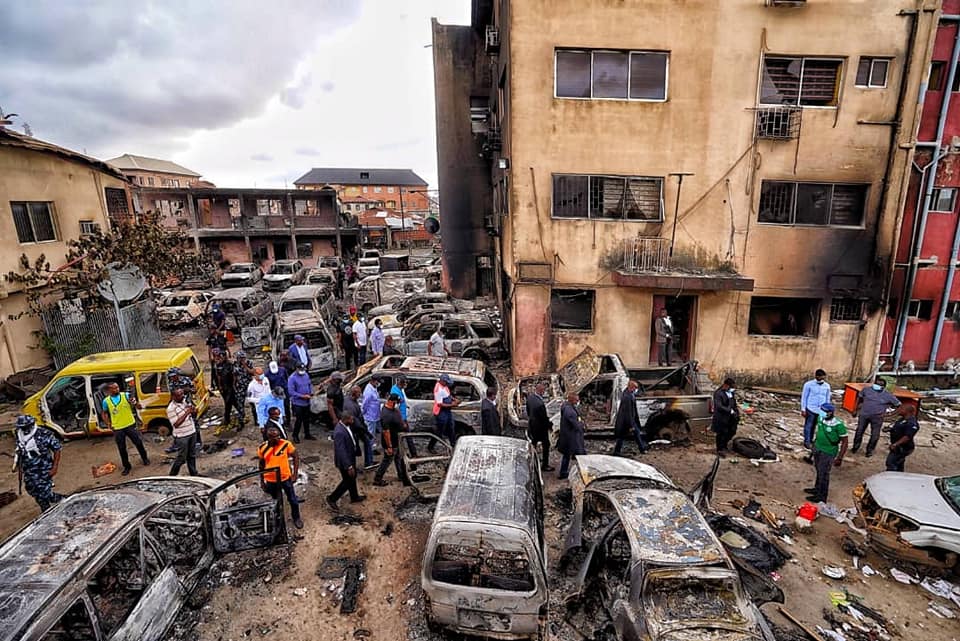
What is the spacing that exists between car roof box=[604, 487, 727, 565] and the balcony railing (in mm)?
7372

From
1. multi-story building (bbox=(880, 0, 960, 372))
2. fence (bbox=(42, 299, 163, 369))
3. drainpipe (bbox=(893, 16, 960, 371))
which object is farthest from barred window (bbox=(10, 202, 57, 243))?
drainpipe (bbox=(893, 16, 960, 371))

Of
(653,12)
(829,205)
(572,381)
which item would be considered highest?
(653,12)

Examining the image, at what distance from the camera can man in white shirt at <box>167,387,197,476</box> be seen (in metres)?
7.04

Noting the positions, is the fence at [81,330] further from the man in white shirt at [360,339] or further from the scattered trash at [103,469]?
the man in white shirt at [360,339]

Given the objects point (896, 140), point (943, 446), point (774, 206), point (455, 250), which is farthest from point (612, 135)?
point (455, 250)

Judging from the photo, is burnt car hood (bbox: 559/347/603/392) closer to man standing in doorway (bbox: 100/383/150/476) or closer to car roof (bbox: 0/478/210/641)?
car roof (bbox: 0/478/210/641)

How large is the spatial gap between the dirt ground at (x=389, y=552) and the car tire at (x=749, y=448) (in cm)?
23

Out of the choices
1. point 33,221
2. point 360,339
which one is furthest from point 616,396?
point 33,221

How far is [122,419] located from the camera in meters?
7.60

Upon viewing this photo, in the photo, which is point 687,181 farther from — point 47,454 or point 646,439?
point 47,454

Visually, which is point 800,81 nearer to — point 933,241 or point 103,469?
point 933,241

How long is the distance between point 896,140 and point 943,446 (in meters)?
6.85

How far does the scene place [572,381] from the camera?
29.7ft

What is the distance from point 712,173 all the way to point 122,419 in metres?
12.8
